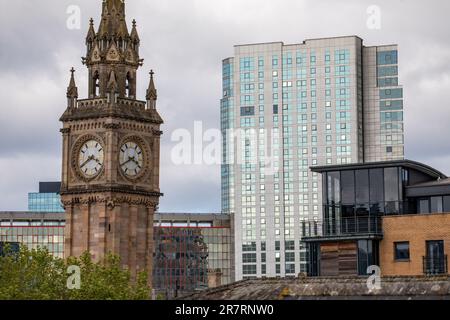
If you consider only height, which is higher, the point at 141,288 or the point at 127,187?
the point at 127,187

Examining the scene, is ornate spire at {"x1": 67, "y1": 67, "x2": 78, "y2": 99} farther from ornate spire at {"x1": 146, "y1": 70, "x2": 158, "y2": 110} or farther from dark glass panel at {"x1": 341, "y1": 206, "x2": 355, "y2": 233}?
dark glass panel at {"x1": 341, "y1": 206, "x2": 355, "y2": 233}

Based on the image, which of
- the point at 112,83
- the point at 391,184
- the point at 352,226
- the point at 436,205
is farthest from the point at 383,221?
the point at 112,83

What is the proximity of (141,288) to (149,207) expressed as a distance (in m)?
29.9

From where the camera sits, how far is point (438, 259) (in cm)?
8762

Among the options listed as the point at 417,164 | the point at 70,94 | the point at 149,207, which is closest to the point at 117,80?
the point at 70,94

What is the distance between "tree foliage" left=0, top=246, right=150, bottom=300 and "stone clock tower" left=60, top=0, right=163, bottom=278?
21060mm

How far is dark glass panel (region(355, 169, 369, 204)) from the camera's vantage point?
311 feet

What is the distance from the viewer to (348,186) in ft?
315

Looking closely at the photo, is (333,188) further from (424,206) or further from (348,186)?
(424,206)

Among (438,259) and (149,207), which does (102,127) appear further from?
(438,259)

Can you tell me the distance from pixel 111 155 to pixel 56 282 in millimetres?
28976

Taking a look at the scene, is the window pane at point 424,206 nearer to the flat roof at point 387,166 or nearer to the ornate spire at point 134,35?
the flat roof at point 387,166
